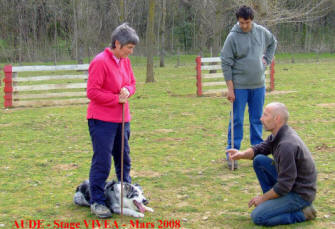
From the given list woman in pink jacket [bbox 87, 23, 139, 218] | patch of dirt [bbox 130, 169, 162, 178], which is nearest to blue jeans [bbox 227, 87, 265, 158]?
patch of dirt [bbox 130, 169, 162, 178]

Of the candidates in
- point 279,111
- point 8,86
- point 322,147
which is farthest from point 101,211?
point 8,86

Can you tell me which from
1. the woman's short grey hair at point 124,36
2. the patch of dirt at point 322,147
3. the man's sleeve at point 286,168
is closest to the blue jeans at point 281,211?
the man's sleeve at point 286,168

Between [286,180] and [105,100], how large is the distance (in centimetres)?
179

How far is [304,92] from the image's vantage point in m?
14.8

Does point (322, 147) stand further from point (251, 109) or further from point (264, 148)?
point (264, 148)

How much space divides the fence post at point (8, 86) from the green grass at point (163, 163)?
56 centimetres

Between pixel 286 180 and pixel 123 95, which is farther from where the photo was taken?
pixel 123 95

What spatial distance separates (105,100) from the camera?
4488mm

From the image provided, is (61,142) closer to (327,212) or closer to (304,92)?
(327,212)

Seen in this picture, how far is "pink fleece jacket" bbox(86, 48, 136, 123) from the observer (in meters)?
4.46

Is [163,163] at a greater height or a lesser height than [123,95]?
lesser

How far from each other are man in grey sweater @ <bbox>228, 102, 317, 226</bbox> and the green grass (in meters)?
0.13

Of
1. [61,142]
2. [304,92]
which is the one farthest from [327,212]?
[304,92]

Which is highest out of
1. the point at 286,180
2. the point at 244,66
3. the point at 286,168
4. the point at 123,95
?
the point at 244,66
